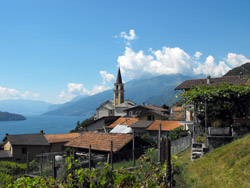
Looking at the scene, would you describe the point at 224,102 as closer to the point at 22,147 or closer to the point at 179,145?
the point at 179,145

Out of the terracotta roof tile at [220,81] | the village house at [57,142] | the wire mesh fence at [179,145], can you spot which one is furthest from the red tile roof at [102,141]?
the village house at [57,142]

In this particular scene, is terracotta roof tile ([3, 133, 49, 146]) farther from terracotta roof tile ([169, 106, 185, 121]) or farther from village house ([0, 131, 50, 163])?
terracotta roof tile ([169, 106, 185, 121])

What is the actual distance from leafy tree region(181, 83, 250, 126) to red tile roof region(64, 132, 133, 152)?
8.48m

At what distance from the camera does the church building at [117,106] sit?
251ft

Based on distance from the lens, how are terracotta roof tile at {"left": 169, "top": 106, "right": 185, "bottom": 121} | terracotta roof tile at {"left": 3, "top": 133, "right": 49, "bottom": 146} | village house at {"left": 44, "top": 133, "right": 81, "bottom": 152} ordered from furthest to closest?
village house at {"left": 44, "top": 133, "right": 81, "bottom": 152} < terracotta roof tile at {"left": 3, "top": 133, "right": 49, "bottom": 146} < terracotta roof tile at {"left": 169, "top": 106, "right": 185, "bottom": 121}

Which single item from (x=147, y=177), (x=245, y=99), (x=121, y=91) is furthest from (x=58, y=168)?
(x=121, y=91)

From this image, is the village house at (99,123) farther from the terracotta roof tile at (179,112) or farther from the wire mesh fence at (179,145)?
the wire mesh fence at (179,145)

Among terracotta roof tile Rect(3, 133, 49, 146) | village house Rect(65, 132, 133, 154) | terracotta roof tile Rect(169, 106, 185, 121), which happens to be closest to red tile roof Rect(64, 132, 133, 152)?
village house Rect(65, 132, 133, 154)

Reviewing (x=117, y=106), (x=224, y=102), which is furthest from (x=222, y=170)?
(x=117, y=106)

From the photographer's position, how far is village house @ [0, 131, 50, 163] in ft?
114

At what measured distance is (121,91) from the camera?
8412 centimetres

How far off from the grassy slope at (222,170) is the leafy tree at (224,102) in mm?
2115

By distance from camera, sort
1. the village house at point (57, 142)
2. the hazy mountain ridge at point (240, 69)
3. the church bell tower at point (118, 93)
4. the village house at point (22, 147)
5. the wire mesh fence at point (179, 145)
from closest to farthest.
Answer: the wire mesh fence at point (179, 145), the village house at point (22, 147), the village house at point (57, 142), the hazy mountain ridge at point (240, 69), the church bell tower at point (118, 93)

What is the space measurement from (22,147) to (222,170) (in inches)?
1391
